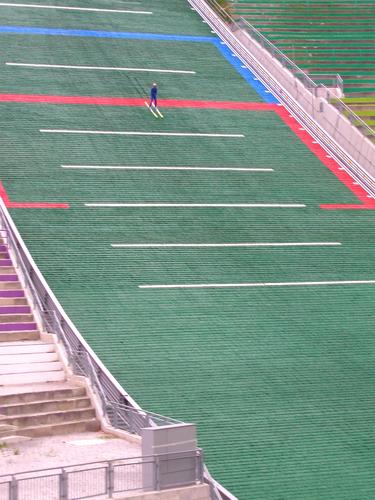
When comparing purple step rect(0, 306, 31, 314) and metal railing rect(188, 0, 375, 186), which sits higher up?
metal railing rect(188, 0, 375, 186)

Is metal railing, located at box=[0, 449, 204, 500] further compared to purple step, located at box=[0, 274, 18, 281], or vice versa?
purple step, located at box=[0, 274, 18, 281]

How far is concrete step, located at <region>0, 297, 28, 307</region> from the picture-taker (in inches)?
1002

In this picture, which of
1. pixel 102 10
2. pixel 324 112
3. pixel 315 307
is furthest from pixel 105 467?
pixel 102 10

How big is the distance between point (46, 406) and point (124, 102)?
64.3ft

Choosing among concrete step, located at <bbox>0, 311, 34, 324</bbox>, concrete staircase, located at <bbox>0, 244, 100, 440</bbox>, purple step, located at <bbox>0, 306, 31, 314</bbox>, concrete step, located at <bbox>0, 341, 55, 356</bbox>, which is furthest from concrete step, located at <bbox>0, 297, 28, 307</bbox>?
concrete step, located at <bbox>0, 341, 55, 356</bbox>

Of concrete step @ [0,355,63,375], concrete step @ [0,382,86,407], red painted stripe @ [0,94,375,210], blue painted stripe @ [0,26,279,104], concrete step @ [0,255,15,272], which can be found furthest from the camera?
blue painted stripe @ [0,26,279,104]

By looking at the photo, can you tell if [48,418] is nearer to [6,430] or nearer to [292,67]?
[6,430]

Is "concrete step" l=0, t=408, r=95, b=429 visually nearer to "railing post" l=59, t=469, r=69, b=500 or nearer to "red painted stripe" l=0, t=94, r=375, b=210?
"railing post" l=59, t=469, r=69, b=500

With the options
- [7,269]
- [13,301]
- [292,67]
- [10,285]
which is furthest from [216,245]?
[292,67]

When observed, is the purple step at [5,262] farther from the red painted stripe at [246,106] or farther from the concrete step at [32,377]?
the red painted stripe at [246,106]

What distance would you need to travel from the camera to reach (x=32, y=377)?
22.5 metres

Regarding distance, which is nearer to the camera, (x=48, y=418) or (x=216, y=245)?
(x=48, y=418)

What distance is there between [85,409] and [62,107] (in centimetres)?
1831

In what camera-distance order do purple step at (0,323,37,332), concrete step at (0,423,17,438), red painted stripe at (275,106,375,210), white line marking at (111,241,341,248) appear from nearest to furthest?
concrete step at (0,423,17,438) < purple step at (0,323,37,332) < white line marking at (111,241,341,248) < red painted stripe at (275,106,375,210)
